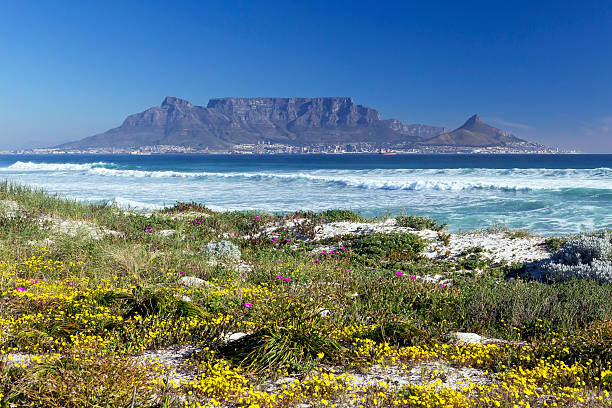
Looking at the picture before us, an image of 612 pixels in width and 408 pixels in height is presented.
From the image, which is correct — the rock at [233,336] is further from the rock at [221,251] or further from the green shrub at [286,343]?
the rock at [221,251]

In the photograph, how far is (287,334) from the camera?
16.4 ft

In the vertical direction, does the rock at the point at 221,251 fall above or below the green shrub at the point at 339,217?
below

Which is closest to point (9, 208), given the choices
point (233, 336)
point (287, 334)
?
point (233, 336)

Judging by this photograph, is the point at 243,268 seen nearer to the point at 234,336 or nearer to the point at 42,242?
the point at 234,336

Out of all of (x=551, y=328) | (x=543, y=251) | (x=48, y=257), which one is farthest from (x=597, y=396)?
(x=48, y=257)

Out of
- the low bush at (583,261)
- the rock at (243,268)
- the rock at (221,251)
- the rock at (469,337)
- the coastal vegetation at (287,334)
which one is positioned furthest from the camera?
the rock at (221,251)

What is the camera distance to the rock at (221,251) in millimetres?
11141

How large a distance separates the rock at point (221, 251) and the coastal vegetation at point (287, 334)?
431mm

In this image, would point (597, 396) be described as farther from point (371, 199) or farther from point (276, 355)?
point (371, 199)

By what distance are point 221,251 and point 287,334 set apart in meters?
6.73

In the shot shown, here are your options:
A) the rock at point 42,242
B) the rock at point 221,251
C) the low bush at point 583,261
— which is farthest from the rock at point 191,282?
the low bush at point 583,261

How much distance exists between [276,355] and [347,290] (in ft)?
11.1

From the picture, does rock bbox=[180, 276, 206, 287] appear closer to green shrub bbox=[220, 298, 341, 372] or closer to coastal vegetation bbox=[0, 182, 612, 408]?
coastal vegetation bbox=[0, 182, 612, 408]

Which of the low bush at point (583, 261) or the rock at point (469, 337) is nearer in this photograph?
the rock at point (469, 337)
